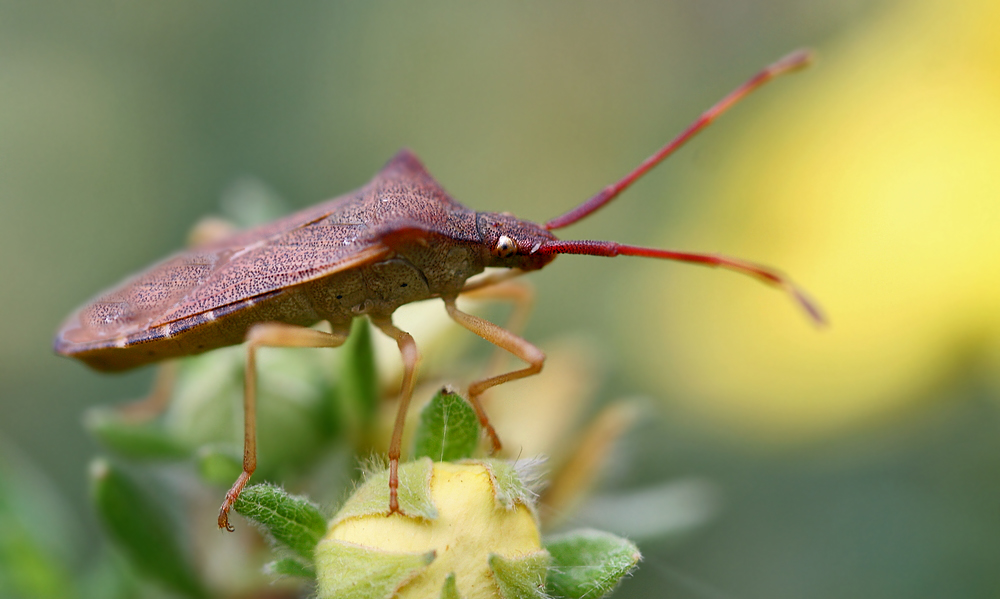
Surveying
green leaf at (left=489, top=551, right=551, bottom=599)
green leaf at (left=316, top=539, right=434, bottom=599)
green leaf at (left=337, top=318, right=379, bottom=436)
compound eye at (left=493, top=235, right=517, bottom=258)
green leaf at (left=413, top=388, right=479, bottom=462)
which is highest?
compound eye at (left=493, top=235, right=517, bottom=258)

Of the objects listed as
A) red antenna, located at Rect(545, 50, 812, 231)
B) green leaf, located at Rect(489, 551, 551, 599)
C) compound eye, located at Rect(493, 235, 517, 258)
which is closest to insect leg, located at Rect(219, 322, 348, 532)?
compound eye, located at Rect(493, 235, 517, 258)

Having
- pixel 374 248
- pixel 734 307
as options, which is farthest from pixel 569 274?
pixel 374 248

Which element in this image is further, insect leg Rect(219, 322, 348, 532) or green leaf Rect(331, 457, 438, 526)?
insect leg Rect(219, 322, 348, 532)

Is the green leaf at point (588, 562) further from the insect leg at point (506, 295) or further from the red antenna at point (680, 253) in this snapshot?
the insect leg at point (506, 295)

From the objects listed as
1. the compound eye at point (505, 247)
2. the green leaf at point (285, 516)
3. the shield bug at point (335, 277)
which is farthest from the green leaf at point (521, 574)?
the compound eye at point (505, 247)

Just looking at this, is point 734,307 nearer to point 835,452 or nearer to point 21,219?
point 835,452

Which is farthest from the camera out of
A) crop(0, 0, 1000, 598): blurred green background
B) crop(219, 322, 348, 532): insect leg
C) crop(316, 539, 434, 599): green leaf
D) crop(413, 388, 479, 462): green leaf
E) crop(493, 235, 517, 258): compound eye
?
crop(0, 0, 1000, 598): blurred green background

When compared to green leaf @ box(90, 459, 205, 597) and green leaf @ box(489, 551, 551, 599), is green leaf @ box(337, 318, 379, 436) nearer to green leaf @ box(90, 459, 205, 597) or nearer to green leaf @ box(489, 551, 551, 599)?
green leaf @ box(90, 459, 205, 597)

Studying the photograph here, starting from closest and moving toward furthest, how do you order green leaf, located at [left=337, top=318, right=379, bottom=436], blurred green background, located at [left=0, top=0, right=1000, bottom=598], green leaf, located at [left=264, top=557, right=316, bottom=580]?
green leaf, located at [left=264, top=557, right=316, bottom=580] → green leaf, located at [left=337, top=318, right=379, bottom=436] → blurred green background, located at [left=0, top=0, right=1000, bottom=598]
